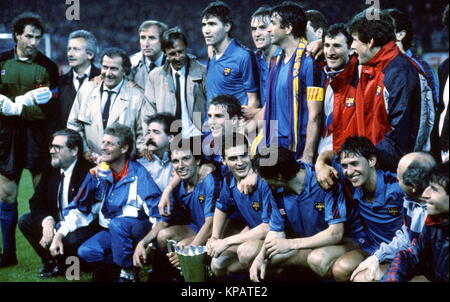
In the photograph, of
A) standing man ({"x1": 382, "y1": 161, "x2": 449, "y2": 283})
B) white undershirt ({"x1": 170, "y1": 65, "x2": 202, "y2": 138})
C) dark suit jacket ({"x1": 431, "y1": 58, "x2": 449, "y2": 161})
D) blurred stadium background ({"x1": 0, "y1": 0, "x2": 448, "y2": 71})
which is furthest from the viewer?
blurred stadium background ({"x1": 0, "y1": 0, "x2": 448, "y2": 71})

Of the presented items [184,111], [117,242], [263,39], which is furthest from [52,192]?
[263,39]

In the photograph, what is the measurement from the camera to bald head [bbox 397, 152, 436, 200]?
121 inches

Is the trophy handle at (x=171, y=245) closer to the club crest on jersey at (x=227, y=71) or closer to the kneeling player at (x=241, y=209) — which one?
the kneeling player at (x=241, y=209)

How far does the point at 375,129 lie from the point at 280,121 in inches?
29.0

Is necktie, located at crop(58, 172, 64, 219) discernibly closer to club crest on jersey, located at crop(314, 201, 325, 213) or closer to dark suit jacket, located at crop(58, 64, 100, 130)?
dark suit jacket, located at crop(58, 64, 100, 130)

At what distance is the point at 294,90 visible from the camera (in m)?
3.95

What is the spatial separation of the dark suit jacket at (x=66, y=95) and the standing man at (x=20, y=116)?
0.09 metres

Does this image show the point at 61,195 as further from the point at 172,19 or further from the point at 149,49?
the point at 172,19

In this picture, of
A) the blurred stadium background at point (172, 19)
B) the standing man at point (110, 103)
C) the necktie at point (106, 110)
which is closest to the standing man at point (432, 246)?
the standing man at point (110, 103)

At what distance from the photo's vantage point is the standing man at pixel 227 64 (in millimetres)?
→ 4680

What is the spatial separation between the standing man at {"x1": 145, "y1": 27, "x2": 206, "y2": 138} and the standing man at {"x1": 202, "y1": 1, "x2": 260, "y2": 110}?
6.8 inches

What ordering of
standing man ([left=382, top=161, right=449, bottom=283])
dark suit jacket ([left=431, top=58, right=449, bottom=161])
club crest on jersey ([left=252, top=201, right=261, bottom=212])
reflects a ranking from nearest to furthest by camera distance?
standing man ([left=382, top=161, right=449, bottom=283]) < dark suit jacket ([left=431, top=58, right=449, bottom=161]) < club crest on jersey ([left=252, top=201, right=261, bottom=212])

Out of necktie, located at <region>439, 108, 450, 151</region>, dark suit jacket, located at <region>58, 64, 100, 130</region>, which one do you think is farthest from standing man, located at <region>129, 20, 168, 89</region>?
necktie, located at <region>439, 108, 450, 151</region>

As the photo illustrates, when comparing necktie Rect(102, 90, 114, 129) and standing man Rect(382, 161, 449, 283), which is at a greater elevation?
necktie Rect(102, 90, 114, 129)
